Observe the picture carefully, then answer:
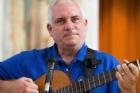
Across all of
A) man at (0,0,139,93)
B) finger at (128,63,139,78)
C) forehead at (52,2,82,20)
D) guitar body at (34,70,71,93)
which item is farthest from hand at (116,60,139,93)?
forehead at (52,2,82,20)

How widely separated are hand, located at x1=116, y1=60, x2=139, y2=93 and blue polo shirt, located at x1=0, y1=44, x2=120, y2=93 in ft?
0.57

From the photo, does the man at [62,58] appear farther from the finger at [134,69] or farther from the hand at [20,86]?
the finger at [134,69]

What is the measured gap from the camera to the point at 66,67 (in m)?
1.91

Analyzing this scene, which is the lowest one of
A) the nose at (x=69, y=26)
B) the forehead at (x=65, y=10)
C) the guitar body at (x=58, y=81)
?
the guitar body at (x=58, y=81)

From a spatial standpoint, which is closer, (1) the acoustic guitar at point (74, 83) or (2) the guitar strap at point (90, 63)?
(1) the acoustic guitar at point (74, 83)

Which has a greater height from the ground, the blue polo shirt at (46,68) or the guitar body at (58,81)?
the blue polo shirt at (46,68)

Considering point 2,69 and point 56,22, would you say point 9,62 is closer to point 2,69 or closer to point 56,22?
point 2,69

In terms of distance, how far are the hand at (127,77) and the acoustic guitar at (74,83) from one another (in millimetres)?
49

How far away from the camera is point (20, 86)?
5.88 feet

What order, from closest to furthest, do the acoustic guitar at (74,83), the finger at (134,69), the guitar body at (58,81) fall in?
the finger at (134,69) → the acoustic guitar at (74,83) → the guitar body at (58,81)

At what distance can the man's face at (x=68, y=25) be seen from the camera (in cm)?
184

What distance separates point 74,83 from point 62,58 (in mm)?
193

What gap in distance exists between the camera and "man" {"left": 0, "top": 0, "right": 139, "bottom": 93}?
183 centimetres

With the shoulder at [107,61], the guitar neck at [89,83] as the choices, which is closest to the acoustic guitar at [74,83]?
the guitar neck at [89,83]
